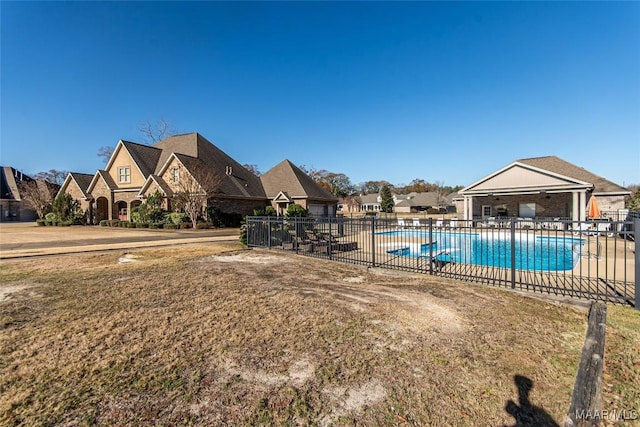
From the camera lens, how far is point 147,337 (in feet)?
14.1

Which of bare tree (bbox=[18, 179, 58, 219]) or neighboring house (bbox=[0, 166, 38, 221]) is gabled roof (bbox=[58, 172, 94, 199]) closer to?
bare tree (bbox=[18, 179, 58, 219])

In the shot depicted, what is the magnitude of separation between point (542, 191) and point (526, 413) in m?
26.7

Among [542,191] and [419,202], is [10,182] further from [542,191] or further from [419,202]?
[419,202]

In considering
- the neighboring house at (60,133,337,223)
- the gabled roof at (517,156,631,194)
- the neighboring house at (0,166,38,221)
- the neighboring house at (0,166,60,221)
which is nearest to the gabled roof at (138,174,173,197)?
the neighboring house at (60,133,337,223)

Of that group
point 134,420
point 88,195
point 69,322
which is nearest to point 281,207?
point 88,195

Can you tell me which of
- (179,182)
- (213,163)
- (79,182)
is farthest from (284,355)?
(79,182)

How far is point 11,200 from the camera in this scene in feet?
146

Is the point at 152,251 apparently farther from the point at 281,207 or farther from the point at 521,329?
the point at 281,207

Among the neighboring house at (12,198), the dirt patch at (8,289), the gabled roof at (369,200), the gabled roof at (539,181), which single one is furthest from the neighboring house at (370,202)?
the dirt patch at (8,289)

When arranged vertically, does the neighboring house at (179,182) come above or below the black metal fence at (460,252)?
above

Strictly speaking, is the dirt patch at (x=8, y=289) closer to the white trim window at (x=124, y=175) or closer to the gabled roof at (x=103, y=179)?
the white trim window at (x=124, y=175)

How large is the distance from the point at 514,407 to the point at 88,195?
38636 mm

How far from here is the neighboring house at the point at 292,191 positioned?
Answer: 32.5 meters

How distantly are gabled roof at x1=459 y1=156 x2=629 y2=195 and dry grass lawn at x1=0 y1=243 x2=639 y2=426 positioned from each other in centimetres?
2206
